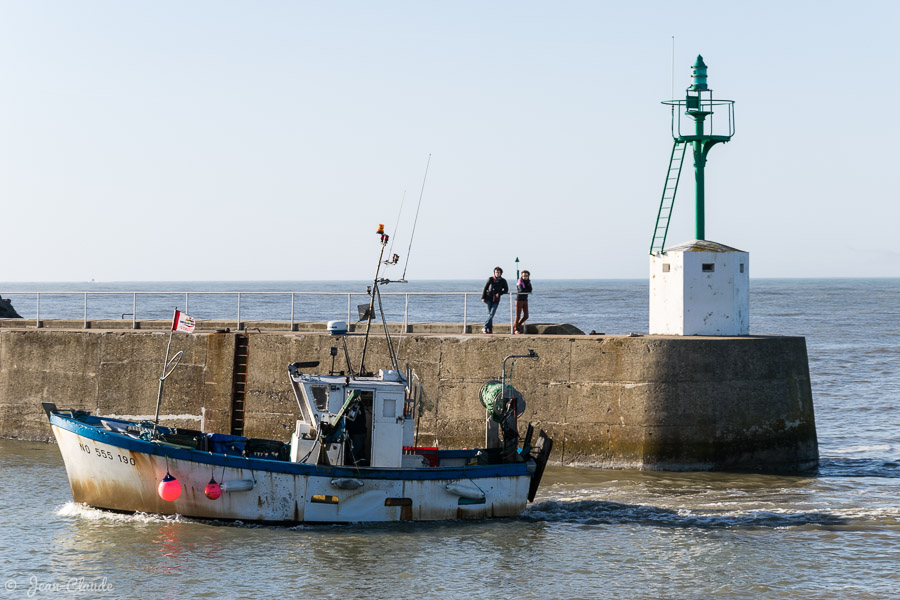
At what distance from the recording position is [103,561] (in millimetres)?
13008

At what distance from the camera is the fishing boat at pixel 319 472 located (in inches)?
561

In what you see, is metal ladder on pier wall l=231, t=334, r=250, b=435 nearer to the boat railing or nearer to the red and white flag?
the boat railing

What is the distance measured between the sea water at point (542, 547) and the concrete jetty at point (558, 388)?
662 millimetres

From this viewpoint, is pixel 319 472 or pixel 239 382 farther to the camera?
pixel 239 382

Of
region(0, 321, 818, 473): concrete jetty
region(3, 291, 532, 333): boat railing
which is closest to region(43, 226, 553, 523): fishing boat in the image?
region(3, 291, 532, 333): boat railing

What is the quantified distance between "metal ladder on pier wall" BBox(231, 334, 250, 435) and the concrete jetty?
0.02m

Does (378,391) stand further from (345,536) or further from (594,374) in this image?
(594,374)

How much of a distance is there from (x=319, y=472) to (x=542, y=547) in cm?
318

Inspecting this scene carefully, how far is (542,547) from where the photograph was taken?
13.6 metres

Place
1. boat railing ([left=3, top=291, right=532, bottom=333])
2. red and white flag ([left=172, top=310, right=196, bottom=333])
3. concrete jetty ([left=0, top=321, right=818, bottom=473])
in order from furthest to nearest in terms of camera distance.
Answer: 1. boat railing ([left=3, top=291, right=532, bottom=333])
2. concrete jetty ([left=0, top=321, right=818, bottom=473])
3. red and white flag ([left=172, top=310, right=196, bottom=333])

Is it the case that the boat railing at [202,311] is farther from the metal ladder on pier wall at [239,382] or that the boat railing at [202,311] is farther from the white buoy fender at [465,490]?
the white buoy fender at [465,490]

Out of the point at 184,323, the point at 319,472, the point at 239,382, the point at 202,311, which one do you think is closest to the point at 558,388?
the point at 319,472

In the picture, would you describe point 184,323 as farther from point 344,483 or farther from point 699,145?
point 699,145

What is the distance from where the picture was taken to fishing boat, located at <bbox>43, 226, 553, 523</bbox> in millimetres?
14258
